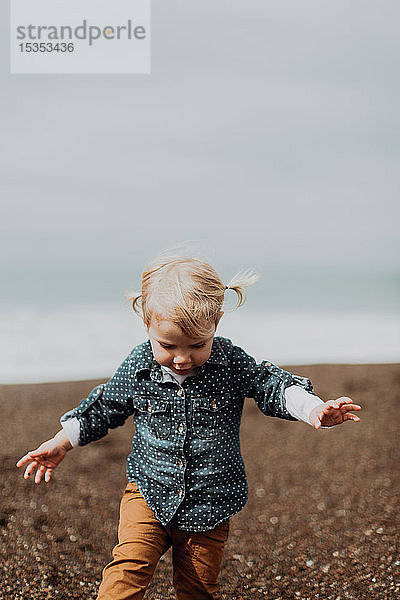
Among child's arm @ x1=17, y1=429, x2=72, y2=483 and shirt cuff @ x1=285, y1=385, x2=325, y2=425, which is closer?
shirt cuff @ x1=285, y1=385, x2=325, y2=425

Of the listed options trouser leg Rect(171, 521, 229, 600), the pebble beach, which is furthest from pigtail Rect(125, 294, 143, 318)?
the pebble beach

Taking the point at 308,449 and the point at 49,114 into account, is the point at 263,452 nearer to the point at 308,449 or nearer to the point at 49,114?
the point at 308,449

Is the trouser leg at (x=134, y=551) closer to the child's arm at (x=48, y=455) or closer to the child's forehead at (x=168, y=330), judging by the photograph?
the child's arm at (x=48, y=455)

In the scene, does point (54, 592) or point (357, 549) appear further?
point (357, 549)

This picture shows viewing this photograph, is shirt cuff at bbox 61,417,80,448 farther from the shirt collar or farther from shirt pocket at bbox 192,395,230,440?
shirt pocket at bbox 192,395,230,440

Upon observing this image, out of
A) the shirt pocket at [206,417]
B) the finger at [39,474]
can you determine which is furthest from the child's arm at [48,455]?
the shirt pocket at [206,417]

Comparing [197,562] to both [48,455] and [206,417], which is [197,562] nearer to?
[206,417]

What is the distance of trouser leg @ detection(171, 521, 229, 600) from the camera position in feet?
9.11

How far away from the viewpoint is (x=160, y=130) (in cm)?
1794

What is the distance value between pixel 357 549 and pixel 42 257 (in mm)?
13688

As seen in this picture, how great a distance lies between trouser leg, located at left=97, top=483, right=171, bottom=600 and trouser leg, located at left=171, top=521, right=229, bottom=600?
0.06 meters

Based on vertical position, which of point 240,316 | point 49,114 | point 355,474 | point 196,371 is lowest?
point 240,316

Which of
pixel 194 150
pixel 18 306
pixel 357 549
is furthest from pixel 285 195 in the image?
pixel 357 549

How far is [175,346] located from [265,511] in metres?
2.30
